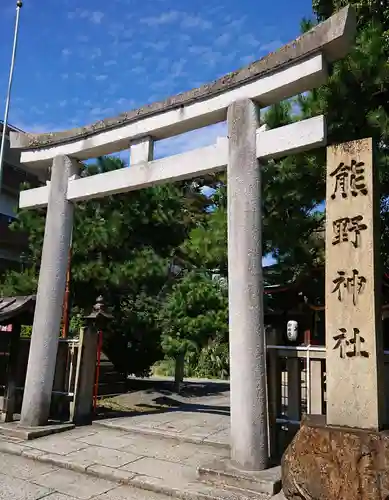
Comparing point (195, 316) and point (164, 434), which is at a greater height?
point (195, 316)

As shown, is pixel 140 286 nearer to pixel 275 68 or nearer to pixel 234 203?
pixel 234 203

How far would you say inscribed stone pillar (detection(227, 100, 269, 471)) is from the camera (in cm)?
482

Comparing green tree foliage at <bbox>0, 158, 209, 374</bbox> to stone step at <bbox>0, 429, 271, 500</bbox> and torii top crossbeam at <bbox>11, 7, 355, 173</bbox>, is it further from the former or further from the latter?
stone step at <bbox>0, 429, 271, 500</bbox>

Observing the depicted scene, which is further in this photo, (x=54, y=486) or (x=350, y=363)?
(x=54, y=486)

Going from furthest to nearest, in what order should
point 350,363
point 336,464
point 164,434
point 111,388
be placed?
point 111,388 → point 164,434 → point 350,363 → point 336,464

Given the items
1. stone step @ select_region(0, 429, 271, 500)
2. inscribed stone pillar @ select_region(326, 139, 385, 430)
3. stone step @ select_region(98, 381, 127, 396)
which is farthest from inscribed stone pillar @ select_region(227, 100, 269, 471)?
stone step @ select_region(98, 381, 127, 396)

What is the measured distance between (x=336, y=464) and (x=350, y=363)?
3.00ft

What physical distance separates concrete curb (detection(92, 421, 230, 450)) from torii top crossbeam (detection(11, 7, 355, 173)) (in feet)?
15.7

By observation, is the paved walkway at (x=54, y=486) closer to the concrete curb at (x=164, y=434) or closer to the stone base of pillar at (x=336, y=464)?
the stone base of pillar at (x=336, y=464)

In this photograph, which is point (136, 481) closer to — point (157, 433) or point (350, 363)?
point (157, 433)

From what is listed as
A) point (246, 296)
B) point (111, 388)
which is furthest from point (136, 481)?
point (111, 388)

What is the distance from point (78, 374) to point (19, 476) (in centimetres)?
267

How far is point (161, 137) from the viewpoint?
22.3ft

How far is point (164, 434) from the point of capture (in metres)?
6.77
